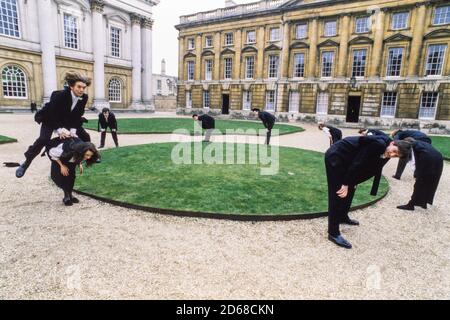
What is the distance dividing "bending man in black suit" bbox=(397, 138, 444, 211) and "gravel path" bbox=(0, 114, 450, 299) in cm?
36

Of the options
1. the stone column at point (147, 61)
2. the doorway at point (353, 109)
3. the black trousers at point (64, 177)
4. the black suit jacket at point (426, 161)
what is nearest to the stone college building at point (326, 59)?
the doorway at point (353, 109)

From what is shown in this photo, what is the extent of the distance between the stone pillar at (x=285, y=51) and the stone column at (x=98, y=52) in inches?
807

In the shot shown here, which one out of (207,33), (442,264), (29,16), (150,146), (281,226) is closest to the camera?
(442,264)

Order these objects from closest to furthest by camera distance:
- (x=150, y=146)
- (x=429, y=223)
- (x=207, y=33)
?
(x=429, y=223), (x=150, y=146), (x=207, y=33)

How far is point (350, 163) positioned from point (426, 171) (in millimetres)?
2798

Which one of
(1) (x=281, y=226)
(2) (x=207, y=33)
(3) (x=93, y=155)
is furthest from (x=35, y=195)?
(2) (x=207, y=33)

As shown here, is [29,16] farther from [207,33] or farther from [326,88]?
[326,88]

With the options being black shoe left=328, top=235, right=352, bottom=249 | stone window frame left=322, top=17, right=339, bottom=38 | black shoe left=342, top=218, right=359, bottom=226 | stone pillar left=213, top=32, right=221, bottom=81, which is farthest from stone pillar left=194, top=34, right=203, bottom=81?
Result: black shoe left=328, top=235, right=352, bottom=249

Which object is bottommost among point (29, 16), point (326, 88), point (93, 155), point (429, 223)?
point (429, 223)

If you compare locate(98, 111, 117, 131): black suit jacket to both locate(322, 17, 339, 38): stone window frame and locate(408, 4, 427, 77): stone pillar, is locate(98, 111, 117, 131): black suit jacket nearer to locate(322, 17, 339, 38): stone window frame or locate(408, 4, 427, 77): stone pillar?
locate(322, 17, 339, 38): stone window frame

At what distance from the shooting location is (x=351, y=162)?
12.7 ft

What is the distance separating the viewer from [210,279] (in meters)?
3.09

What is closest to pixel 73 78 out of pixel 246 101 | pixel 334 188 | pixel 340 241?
pixel 334 188

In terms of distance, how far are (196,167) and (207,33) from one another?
31.9 metres
